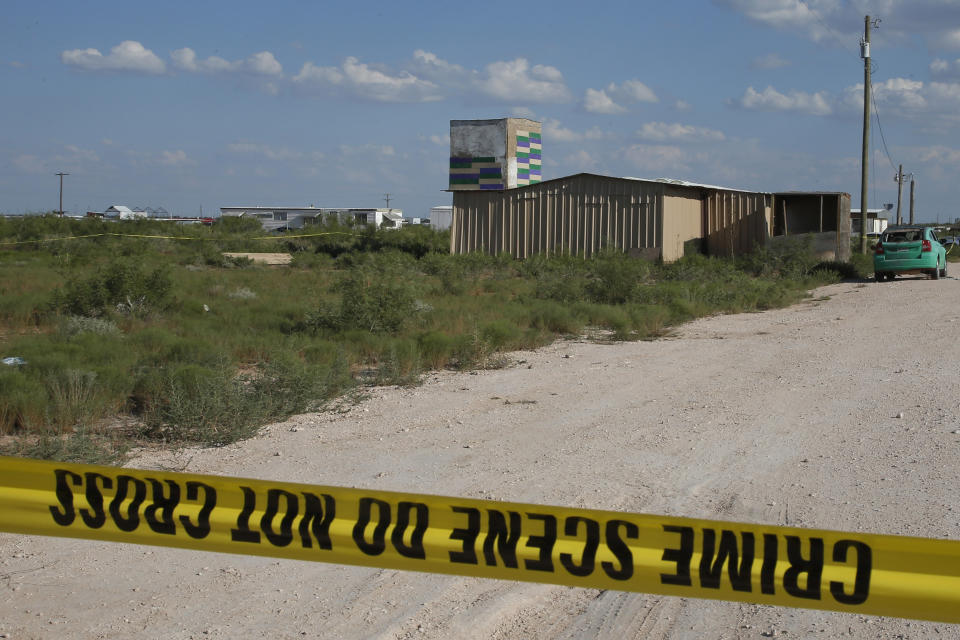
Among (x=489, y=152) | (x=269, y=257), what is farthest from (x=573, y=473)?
(x=489, y=152)

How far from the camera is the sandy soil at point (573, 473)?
4570 millimetres

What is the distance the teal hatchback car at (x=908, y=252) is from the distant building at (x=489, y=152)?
25723 millimetres

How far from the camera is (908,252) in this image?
1072 inches

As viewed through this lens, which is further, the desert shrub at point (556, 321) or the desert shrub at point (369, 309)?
the desert shrub at point (556, 321)

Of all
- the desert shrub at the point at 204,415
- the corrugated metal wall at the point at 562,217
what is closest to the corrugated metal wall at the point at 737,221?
the corrugated metal wall at the point at 562,217

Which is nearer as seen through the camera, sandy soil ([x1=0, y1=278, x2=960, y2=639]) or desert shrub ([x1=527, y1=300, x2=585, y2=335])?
sandy soil ([x1=0, y1=278, x2=960, y2=639])

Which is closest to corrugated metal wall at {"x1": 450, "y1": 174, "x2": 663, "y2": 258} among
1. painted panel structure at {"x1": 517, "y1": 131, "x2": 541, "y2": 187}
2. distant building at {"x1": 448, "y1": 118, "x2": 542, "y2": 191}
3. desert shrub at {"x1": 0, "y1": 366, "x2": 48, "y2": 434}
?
distant building at {"x1": 448, "y1": 118, "x2": 542, "y2": 191}

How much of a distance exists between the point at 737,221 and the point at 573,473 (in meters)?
30.3

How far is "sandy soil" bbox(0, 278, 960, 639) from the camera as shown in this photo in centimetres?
457

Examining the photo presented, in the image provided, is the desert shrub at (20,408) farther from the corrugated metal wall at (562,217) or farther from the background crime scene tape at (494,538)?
the corrugated metal wall at (562,217)

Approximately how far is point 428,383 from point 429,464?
397cm

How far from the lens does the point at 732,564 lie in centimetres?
288

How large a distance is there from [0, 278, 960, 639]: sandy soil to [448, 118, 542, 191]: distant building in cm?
3833

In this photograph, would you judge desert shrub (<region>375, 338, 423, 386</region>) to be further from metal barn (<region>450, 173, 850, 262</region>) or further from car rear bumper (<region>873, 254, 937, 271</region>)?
metal barn (<region>450, 173, 850, 262</region>)
